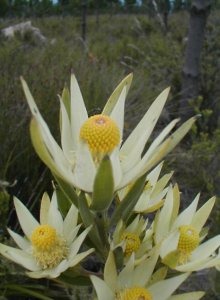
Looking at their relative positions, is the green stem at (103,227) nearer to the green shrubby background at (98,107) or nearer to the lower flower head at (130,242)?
the lower flower head at (130,242)

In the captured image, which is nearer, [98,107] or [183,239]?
[183,239]

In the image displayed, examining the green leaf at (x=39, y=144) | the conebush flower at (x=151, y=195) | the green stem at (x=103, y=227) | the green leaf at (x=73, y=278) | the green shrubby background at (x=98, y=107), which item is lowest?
the green shrubby background at (x=98, y=107)

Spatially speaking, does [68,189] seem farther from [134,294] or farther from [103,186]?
[134,294]

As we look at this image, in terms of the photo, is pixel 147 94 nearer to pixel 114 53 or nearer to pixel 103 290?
pixel 103 290

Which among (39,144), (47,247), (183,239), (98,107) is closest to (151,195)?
(183,239)

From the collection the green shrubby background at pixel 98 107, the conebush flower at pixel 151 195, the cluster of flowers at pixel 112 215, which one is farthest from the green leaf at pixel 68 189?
the green shrubby background at pixel 98 107
